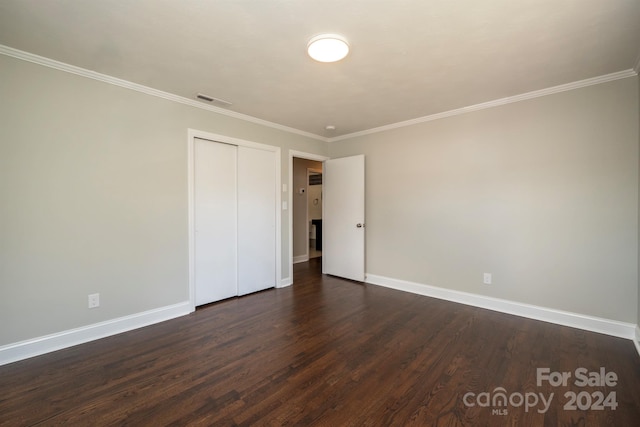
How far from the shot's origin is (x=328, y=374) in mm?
2049

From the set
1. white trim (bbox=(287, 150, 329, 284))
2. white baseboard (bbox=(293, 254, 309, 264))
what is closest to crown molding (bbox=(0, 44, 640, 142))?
white trim (bbox=(287, 150, 329, 284))

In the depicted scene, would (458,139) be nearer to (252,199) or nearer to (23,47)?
(252,199)

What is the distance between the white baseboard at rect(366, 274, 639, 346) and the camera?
2.59 metres

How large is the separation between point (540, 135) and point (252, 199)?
11.6 ft

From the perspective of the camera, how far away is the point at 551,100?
289 cm

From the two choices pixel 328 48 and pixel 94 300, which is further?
pixel 94 300

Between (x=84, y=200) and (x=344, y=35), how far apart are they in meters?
2.65

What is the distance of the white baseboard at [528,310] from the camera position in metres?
2.59

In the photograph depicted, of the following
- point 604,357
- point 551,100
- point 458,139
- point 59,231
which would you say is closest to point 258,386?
point 59,231

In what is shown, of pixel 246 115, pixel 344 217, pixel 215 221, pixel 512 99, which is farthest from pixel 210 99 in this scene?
pixel 512 99

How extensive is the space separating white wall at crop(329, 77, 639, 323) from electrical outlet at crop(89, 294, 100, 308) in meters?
3.52

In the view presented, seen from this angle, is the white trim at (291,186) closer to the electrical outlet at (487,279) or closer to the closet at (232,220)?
the closet at (232,220)

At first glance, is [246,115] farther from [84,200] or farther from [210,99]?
[84,200]

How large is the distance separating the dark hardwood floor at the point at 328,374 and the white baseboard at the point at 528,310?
0.39ft
